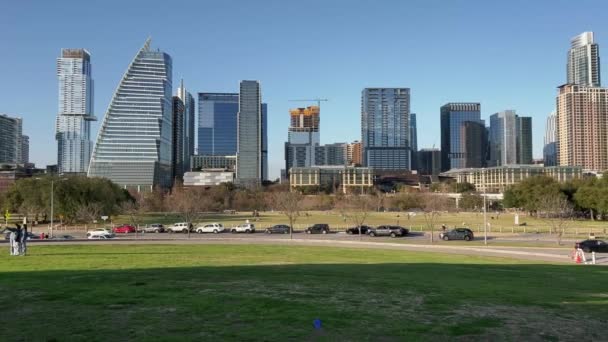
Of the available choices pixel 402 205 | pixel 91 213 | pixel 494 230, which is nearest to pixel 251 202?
pixel 402 205

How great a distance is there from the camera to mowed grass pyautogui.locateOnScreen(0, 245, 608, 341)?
455 inches

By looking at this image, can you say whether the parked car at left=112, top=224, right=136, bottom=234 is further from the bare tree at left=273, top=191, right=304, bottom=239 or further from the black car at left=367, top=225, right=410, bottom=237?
the black car at left=367, top=225, right=410, bottom=237

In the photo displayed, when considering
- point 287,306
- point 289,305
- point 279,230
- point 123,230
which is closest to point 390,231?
point 279,230

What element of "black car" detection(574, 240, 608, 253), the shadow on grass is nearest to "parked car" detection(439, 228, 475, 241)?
"black car" detection(574, 240, 608, 253)

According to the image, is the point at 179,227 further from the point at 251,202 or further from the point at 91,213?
the point at 251,202

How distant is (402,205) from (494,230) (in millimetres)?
80104

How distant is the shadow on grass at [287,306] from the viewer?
38.0 ft

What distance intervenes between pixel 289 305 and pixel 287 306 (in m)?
0.16

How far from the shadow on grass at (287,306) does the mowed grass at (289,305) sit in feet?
0.10

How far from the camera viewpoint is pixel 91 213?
80.6 metres

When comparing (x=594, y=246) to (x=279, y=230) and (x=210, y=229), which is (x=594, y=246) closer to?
(x=279, y=230)

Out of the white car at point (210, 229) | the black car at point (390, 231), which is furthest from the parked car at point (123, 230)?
the black car at point (390, 231)

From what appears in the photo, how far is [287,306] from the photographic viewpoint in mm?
14344

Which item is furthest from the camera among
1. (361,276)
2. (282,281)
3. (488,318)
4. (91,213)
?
(91,213)
